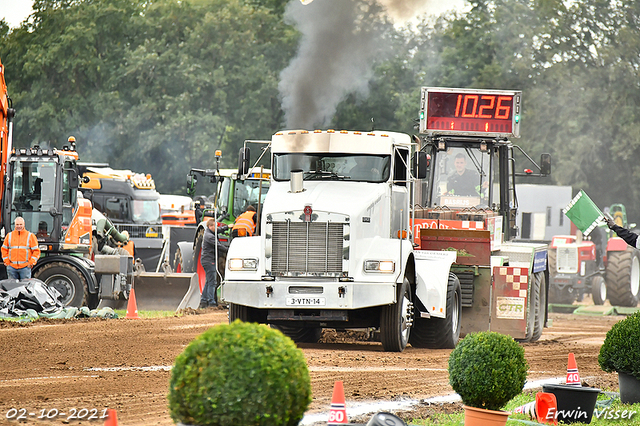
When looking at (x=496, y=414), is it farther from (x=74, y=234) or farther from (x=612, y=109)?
(x=612, y=109)

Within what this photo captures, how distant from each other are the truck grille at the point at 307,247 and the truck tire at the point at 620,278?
15.6 meters

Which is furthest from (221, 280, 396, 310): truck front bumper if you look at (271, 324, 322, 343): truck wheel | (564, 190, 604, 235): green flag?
(564, 190, 604, 235): green flag

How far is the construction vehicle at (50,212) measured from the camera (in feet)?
64.4

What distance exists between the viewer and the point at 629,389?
30.6ft

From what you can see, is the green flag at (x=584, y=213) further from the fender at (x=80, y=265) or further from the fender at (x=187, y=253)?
the fender at (x=187, y=253)

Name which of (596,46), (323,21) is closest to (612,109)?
(596,46)

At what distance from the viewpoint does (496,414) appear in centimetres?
716

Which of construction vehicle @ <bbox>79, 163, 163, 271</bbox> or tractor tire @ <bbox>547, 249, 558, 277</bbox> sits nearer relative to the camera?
tractor tire @ <bbox>547, 249, 558, 277</bbox>

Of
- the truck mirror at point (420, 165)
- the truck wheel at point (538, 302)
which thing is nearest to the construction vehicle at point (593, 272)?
the truck wheel at point (538, 302)

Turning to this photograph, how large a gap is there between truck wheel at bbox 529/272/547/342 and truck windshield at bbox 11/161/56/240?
32.0 ft

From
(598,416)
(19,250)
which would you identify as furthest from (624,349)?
(19,250)

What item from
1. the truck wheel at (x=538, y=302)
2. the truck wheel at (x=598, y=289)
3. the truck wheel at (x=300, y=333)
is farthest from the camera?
the truck wheel at (x=598, y=289)

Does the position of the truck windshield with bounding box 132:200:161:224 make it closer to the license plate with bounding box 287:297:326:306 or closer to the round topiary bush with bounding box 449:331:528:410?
the license plate with bounding box 287:297:326:306

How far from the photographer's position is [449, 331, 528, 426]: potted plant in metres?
7.23
